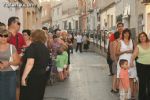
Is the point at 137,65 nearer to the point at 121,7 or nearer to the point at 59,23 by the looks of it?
the point at 121,7

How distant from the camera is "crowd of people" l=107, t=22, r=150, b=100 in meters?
11.1

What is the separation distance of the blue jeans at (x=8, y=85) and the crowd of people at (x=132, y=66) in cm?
348

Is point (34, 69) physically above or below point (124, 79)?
above

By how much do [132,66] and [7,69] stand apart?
12.7 ft

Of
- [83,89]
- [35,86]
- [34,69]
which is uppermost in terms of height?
[34,69]

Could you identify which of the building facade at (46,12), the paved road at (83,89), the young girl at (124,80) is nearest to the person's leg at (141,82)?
the young girl at (124,80)

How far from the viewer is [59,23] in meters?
93.0

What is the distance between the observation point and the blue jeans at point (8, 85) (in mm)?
8523

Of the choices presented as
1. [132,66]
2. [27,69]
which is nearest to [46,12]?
[132,66]

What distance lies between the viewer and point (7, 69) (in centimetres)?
854

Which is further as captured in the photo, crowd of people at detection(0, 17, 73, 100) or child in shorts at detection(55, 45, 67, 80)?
child in shorts at detection(55, 45, 67, 80)

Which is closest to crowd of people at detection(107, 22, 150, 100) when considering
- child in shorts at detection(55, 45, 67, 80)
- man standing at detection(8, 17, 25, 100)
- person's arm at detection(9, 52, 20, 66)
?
man standing at detection(8, 17, 25, 100)

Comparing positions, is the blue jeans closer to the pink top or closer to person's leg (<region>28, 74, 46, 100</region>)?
person's leg (<region>28, 74, 46, 100</region>)

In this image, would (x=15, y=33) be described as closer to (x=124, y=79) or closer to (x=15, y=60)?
(x=15, y=60)
